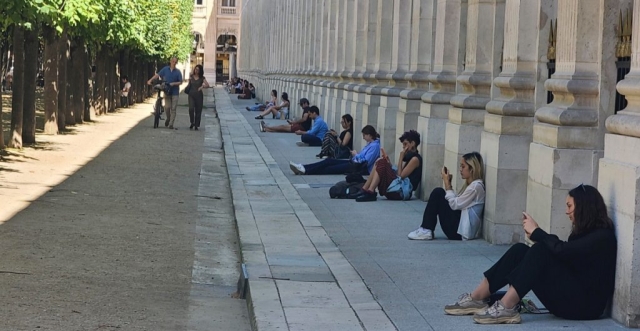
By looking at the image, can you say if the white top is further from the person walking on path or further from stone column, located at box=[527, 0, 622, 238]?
the person walking on path

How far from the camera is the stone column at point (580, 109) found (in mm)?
10484

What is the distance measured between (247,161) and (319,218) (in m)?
9.56

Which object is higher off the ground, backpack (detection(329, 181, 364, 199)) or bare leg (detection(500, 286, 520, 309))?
bare leg (detection(500, 286, 520, 309))

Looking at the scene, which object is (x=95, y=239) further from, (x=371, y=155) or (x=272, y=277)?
(x=371, y=155)

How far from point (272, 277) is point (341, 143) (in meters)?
13.5

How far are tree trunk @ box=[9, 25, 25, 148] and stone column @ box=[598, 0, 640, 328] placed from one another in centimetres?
1751

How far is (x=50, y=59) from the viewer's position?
2983cm

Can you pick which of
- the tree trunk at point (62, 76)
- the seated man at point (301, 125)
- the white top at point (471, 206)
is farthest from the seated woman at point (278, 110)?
the white top at point (471, 206)

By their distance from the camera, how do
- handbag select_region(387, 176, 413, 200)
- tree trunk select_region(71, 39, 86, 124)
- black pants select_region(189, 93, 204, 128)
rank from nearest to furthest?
1. handbag select_region(387, 176, 413, 200)
2. tree trunk select_region(71, 39, 86, 124)
3. black pants select_region(189, 93, 204, 128)

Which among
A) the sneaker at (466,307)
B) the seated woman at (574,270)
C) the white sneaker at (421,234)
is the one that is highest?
the seated woman at (574,270)

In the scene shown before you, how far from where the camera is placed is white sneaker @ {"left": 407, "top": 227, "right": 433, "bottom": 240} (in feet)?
43.5

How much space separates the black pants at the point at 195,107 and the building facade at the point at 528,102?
468 inches

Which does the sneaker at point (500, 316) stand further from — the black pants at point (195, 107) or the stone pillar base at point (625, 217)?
the black pants at point (195, 107)

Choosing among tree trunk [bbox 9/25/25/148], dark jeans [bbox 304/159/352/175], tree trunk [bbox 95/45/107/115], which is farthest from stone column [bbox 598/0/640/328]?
tree trunk [bbox 95/45/107/115]
